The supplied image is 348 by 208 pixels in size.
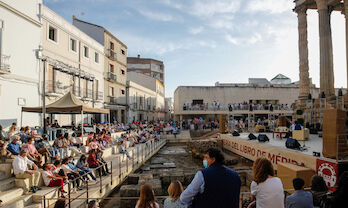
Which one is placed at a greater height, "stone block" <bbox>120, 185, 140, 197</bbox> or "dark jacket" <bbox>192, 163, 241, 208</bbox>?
"dark jacket" <bbox>192, 163, 241, 208</bbox>

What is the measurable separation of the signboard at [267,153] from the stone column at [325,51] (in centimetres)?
812

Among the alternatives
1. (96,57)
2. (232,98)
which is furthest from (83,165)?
(232,98)

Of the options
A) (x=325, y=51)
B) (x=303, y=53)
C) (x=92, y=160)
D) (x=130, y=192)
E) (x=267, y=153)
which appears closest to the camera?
(x=130, y=192)

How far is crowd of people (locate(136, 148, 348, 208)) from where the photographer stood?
241 centimetres

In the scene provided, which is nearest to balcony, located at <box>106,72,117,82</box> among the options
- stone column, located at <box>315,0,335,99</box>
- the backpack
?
the backpack

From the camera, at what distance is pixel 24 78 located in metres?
13.7

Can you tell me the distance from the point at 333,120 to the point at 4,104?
629 inches

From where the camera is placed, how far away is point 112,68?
27.6 m

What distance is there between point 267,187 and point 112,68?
27129 mm

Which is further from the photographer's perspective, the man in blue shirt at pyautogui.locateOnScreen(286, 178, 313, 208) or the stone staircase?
the stone staircase

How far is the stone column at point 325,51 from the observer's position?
16.2 m

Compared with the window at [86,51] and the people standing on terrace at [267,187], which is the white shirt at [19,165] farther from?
the window at [86,51]

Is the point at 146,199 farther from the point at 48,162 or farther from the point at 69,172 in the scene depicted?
the point at 48,162

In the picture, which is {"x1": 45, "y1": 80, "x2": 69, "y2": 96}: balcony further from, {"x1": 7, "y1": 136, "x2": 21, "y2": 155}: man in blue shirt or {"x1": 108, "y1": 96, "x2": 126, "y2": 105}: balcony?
{"x1": 7, "y1": 136, "x2": 21, "y2": 155}: man in blue shirt
